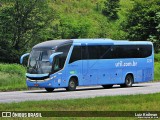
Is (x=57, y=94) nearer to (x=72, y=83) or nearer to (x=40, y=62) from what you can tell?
(x=40, y=62)

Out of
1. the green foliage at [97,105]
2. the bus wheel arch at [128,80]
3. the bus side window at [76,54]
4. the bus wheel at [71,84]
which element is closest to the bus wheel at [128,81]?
the bus wheel arch at [128,80]

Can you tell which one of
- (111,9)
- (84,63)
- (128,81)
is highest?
(111,9)

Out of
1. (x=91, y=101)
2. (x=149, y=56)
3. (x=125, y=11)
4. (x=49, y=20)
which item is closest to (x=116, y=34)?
(x=125, y=11)

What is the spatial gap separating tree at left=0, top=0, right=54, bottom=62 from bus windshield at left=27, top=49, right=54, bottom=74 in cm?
1759

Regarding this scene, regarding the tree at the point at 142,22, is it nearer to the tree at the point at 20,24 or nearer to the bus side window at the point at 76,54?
the tree at the point at 20,24

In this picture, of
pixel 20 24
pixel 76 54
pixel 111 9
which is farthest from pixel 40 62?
pixel 111 9

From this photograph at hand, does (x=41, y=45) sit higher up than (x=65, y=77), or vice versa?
(x=41, y=45)

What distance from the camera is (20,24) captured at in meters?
49.9

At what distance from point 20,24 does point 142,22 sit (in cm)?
1901

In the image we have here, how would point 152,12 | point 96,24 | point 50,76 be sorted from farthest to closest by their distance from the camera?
point 96,24
point 152,12
point 50,76

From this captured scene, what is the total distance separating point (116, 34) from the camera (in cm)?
6638

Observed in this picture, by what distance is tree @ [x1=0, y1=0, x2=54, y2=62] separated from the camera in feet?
162

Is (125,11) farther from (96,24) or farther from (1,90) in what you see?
(1,90)

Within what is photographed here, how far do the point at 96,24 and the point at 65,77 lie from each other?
41.7m
